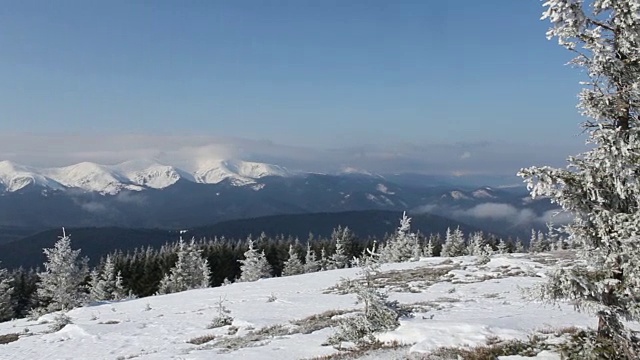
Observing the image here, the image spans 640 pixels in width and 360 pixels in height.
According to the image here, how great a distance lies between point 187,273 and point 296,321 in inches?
2398

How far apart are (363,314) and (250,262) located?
60.2 m

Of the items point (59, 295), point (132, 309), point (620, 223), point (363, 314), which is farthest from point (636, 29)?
point (59, 295)

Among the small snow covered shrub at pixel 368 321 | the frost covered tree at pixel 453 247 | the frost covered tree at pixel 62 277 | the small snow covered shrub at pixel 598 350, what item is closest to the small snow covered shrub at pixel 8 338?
the small snow covered shrub at pixel 368 321

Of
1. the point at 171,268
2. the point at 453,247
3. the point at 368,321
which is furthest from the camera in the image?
the point at 453,247

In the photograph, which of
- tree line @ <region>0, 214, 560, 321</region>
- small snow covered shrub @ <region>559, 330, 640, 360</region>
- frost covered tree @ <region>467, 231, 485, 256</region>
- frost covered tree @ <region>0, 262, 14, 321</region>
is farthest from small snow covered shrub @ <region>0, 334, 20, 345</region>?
frost covered tree @ <region>467, 231, 485, 256</region>

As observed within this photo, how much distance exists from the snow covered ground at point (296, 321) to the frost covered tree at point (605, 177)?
216cm

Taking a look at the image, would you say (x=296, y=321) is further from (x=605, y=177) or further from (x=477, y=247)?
(x=477, y=247)

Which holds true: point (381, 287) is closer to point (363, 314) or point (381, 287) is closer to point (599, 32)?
point (363, 314)

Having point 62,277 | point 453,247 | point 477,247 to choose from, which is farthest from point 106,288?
point 453,247

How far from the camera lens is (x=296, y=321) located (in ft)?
72.5

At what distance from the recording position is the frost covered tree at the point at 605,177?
852cm

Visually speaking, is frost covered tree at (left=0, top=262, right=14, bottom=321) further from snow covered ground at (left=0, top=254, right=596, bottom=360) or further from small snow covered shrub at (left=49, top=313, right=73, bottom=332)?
small snow covered shrub at (left=49, top=313, right=73, bottom=332)

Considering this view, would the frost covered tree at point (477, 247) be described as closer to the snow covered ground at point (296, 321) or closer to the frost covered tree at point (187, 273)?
the snow covered ground at point (296, 321)

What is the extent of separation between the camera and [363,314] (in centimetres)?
1584
